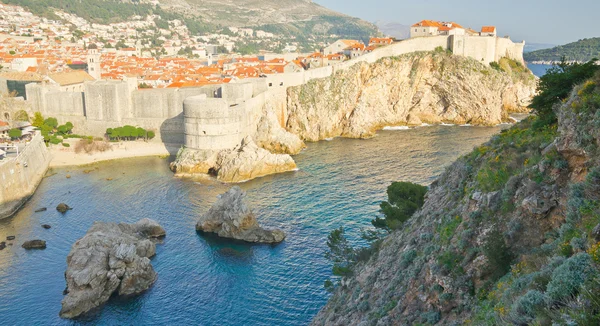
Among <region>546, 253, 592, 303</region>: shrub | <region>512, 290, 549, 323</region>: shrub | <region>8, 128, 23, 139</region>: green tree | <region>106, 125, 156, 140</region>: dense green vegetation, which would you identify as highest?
<region>546, 253, 592, 303</region>: shrub

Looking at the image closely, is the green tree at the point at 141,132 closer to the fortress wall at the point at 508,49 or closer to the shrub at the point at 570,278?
the shrub at the point at 570,278

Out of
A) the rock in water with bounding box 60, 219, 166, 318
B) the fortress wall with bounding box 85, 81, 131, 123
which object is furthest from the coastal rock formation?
the rock in water with bounding box 60, 219, 166, 318

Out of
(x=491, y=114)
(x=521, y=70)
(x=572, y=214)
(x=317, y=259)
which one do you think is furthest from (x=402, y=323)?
(x=521, y=70)

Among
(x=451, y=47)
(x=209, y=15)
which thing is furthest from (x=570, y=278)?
(x=209, y=15)

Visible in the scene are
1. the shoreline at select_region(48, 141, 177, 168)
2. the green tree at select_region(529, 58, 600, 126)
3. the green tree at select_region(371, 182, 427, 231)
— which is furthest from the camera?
the shoreline at select_region(48, 141, 177, 168)

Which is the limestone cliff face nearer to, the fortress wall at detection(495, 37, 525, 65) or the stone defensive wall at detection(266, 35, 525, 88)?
the stone defensive wall at detection(266, 35, 525, 88)

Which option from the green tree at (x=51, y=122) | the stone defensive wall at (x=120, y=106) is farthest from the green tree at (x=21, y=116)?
the green tree at (x=51, y=122)
